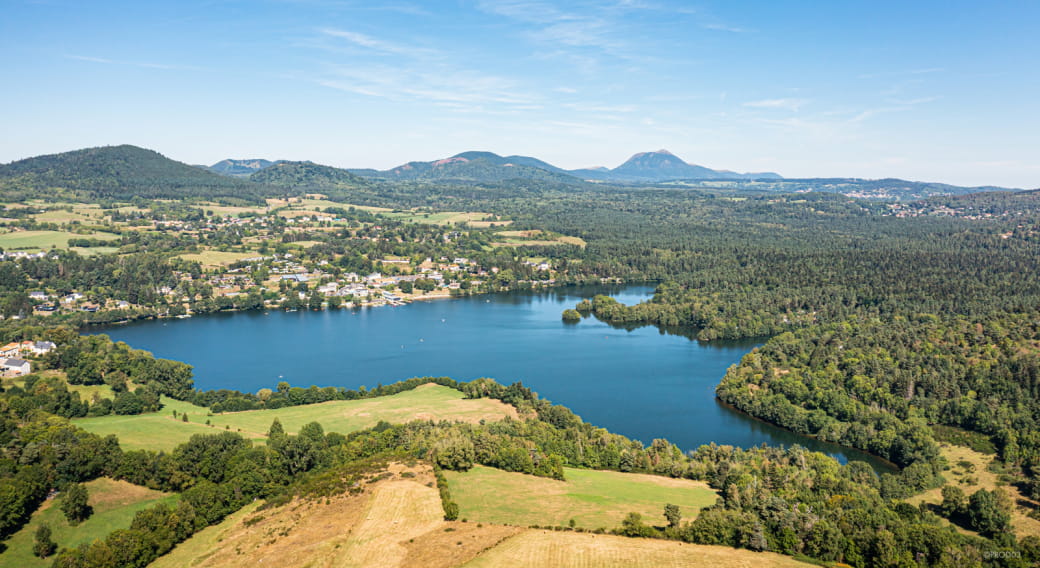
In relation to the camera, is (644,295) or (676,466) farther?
(644,295)

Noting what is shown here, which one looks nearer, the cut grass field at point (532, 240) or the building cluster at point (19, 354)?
the building cluster at point (19, 354)

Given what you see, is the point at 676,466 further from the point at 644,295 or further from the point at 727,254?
the point at 727,254

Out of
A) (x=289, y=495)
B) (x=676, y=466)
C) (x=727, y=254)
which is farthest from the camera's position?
(x=727, y=254)

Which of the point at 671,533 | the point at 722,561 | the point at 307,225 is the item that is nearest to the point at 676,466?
the point at 671,533

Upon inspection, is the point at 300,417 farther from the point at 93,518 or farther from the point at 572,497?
the point at 572,497

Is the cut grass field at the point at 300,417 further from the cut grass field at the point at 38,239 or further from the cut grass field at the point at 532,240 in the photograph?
the cut grass field at the point at 532,240

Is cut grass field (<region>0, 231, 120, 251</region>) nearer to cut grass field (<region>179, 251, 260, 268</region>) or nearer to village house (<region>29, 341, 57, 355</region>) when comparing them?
cut grass field (<region>179, 251, 260, 268</region>)

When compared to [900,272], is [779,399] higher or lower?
lower

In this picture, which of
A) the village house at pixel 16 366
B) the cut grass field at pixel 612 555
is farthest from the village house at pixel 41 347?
the cut grass field at pixel 612 555
